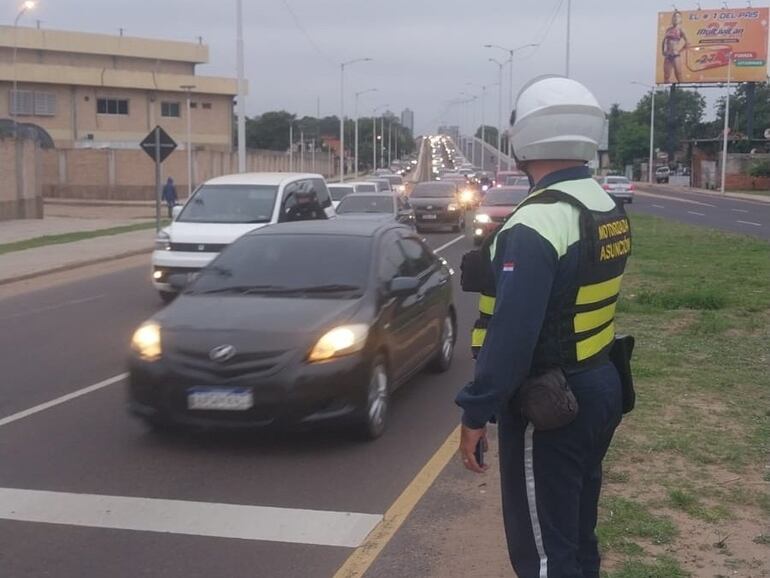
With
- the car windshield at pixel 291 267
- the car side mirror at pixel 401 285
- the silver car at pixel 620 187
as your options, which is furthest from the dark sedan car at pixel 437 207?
the car side mirror at pixel 401 285

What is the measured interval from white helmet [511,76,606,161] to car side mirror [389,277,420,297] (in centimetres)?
491

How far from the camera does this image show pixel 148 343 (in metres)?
7.66

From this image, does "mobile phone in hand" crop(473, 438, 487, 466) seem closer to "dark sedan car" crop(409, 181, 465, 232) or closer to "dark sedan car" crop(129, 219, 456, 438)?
"dark sedan car" crop(129, 219, 456, 438)

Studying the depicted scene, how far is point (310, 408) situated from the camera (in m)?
7.29

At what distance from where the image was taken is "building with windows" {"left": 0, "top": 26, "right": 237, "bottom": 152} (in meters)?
73.5

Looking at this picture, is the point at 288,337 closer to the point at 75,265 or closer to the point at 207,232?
the point at 207,232

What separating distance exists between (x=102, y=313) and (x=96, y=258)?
27.9 feet

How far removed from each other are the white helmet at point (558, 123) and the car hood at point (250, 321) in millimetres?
3977

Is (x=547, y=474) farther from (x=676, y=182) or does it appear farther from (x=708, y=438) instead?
(x=676, y=182)

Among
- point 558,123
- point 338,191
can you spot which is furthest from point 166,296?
point 338,191

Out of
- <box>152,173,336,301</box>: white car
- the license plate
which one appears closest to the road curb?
<box>152,173,336,301</box>: white car

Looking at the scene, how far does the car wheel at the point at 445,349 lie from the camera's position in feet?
34.0

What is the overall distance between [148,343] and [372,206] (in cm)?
1720

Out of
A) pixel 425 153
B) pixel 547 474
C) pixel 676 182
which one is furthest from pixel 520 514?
pixel 425 153
